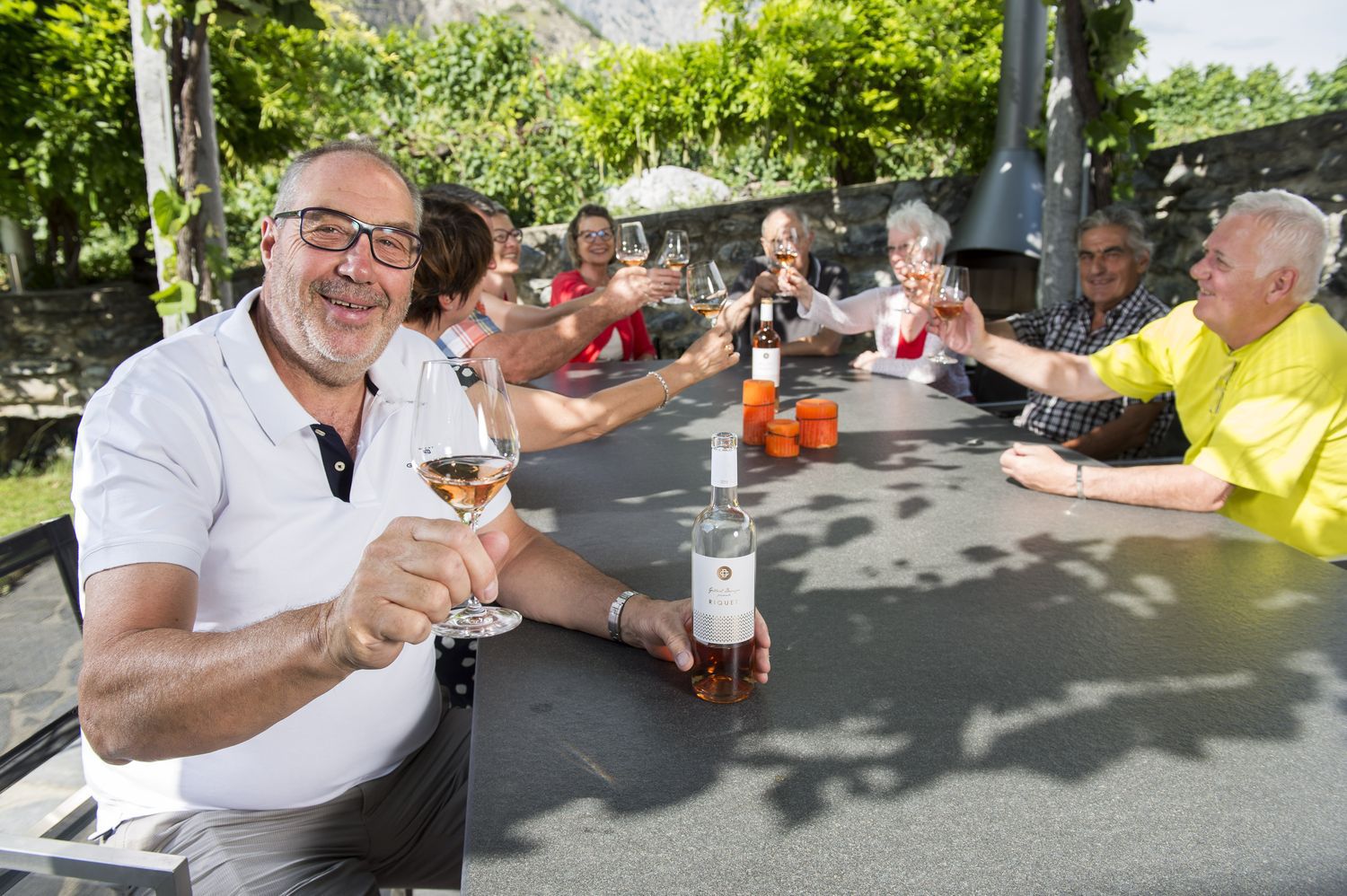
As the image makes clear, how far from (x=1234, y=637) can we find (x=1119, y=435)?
2090 millimetres

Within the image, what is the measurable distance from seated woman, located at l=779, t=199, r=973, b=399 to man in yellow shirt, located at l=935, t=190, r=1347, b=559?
135cm

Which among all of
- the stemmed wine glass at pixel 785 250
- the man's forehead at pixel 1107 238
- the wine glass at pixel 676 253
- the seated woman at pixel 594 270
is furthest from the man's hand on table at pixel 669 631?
the seated woman at pixel 594 270

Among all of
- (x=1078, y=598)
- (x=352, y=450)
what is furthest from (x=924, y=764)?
(x=352, y=450)

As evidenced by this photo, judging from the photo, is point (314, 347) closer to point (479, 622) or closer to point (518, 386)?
point (479, 622)

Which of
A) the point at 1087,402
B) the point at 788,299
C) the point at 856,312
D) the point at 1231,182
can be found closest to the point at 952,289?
the point at 1087,402

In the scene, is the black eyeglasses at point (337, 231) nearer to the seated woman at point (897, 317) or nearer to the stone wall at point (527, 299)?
the seated woman at point (897, 317)

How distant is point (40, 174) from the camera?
5.93 meters

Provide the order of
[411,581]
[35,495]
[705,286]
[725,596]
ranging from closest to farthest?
[411,581], [725,596], [705,286], [35,495]

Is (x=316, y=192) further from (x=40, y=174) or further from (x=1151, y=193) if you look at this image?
(x=40, y=174)

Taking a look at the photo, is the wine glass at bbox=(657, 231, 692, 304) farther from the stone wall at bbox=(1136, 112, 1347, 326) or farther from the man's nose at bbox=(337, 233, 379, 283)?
the stone wall at bbox=(1136, 112, 1347, 326)

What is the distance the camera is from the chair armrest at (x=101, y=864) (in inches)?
39.6

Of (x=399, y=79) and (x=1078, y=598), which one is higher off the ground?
(x=399, y=79)

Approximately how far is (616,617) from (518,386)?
123cm

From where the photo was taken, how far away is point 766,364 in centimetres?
289
